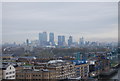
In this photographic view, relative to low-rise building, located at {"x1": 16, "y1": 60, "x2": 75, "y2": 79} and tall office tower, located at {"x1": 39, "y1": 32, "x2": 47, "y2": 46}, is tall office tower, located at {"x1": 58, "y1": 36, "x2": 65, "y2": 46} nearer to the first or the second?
tall office tower, located at {"x1": 39, "y1": 32, "x2": 47, "y2": 46}

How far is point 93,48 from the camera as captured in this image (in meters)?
6.11

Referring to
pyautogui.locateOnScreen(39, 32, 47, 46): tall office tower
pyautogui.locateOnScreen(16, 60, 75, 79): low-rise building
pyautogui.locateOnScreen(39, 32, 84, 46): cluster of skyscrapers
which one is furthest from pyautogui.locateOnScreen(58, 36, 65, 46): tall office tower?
pyautogui.locateOnScreen(16, 60, 75, 79): low-rise building

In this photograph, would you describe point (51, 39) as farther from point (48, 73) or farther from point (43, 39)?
point (48, 73)

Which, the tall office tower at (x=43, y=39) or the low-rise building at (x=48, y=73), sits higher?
the tall office tower at (x=43, y=39)

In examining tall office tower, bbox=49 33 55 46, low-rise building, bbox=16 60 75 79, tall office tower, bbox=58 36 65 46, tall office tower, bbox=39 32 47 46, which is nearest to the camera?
low-rise building, bbox=16 60 75 79

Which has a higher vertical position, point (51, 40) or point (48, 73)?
point (51, 40)

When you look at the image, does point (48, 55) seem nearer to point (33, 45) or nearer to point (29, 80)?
point (33, 45)

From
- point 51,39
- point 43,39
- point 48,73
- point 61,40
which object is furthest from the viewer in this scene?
point 61,40

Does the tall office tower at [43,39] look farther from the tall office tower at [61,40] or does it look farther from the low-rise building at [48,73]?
the low-rise building at [48,73]

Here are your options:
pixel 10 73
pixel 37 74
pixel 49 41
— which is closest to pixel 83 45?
pixel 49 41

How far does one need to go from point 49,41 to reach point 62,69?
1918mm

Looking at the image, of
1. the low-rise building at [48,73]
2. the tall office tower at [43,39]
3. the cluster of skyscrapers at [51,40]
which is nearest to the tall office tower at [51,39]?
the cluster of skyscrapers at [51,40]

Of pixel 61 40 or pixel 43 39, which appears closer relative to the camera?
pixel 43 39

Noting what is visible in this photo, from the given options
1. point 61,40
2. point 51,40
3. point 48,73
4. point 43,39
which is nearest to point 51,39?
point 51,40
